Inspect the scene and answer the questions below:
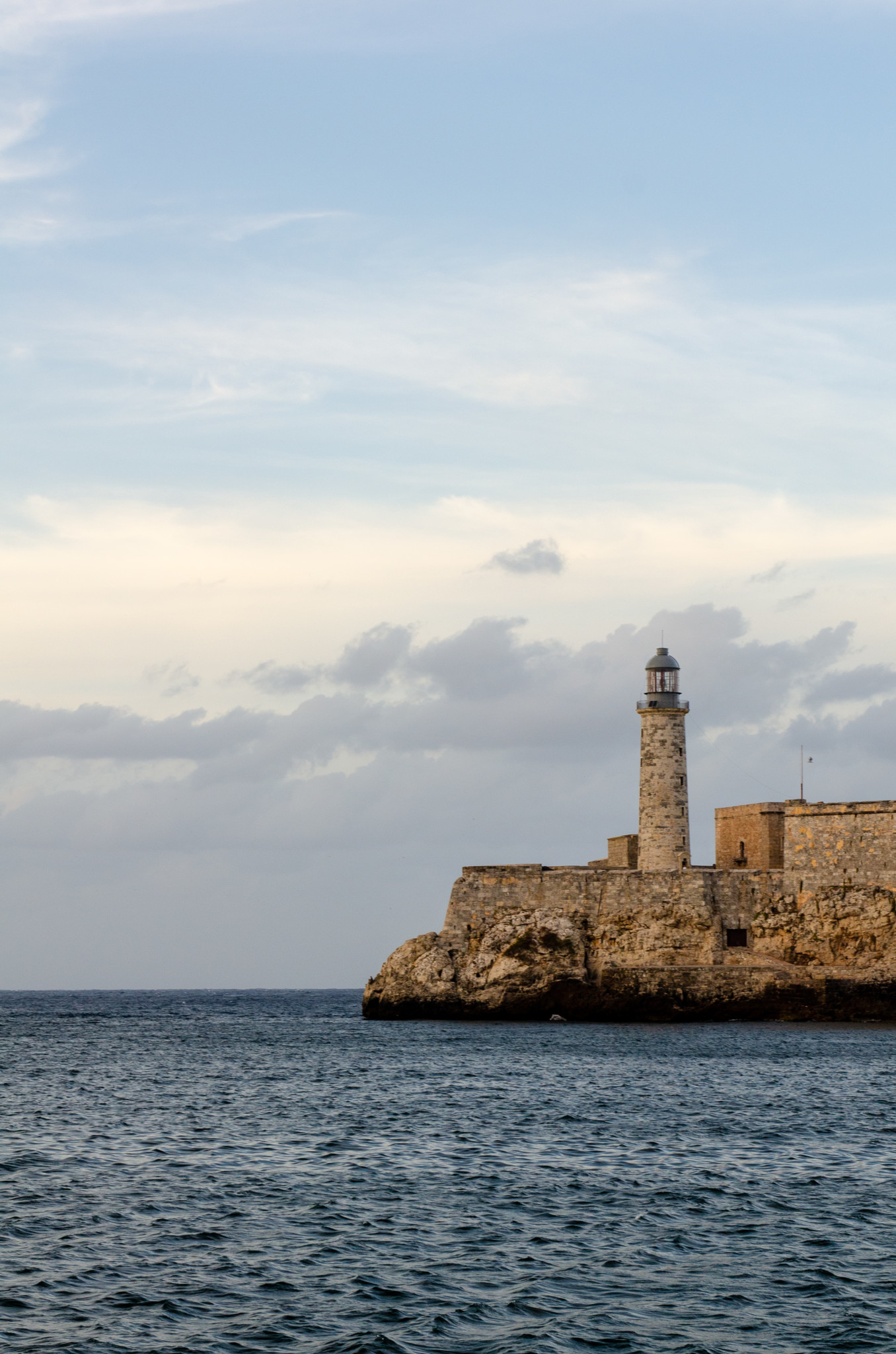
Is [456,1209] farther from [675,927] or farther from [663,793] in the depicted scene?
[663,793]

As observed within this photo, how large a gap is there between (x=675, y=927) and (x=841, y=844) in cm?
721

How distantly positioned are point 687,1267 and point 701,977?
127 feet

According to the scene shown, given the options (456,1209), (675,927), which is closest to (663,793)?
(675,927)

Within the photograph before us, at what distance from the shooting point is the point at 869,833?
54938mm

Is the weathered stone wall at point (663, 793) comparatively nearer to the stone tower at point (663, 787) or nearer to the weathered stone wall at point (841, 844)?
the stone tower at point (663, 787)

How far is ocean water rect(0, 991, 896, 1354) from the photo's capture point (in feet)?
45.6

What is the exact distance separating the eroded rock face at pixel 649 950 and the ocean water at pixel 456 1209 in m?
14.9

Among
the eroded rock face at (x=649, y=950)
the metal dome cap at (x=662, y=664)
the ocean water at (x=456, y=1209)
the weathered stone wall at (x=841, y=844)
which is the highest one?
the metal dome cap at (x=662, y=664)

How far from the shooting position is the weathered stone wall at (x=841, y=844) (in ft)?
179

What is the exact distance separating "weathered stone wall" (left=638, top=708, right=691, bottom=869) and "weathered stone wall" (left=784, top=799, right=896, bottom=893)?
14.3 ft

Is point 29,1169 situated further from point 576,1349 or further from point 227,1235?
point 576,1349

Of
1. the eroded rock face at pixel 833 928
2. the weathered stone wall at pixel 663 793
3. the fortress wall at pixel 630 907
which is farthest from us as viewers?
the weathered stone wall at pixel 663 793

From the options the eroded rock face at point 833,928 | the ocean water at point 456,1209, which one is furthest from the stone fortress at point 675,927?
the ocean water at point 456,1209

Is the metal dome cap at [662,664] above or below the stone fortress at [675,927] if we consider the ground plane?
above
